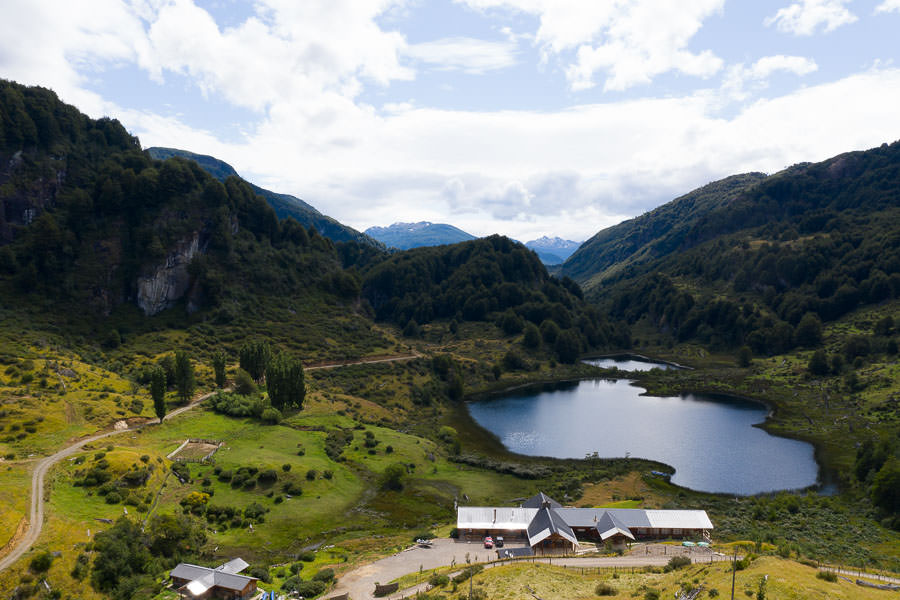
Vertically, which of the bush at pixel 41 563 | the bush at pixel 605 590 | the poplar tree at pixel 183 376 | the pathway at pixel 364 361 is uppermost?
the poplar tree at pixel 183 376

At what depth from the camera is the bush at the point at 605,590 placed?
3391 cm

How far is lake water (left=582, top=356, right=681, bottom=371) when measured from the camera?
174 meters

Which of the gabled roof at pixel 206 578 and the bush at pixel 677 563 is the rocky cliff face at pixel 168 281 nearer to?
the gabled roof at pixel 206 578

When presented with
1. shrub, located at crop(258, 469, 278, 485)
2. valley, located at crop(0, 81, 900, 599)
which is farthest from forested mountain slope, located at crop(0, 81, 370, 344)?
shrub, located at crop(258, 469, 278, 485)

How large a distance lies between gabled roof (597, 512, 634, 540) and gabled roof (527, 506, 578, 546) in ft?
10.5

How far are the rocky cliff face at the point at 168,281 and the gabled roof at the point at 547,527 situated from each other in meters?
112

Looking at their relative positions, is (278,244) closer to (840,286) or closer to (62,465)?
(62,465)

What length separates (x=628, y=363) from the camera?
186250 millimetres

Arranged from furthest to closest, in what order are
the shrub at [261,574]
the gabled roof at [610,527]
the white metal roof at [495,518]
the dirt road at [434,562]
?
the white metal roof at [495,518] < the gabled roof at [610,527] < the shrub at [261,574] < the dirt road at [434,562]

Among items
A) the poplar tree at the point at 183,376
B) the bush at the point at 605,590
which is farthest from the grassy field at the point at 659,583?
the poplar tree at the point at 183,376

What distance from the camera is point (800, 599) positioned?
2769cm

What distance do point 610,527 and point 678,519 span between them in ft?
28.4

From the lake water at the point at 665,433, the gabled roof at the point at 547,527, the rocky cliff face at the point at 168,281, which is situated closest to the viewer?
the gabled roof at the point at 547,527

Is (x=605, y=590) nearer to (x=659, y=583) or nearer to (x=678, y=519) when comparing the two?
(x=659, y=583)
